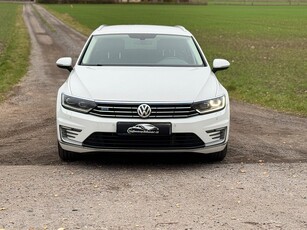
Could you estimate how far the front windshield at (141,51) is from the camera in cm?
704

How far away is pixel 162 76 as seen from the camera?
20.6ft

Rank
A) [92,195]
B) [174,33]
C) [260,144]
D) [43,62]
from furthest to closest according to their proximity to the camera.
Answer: [43,62]
[174,33]
[260,144]
[92,195]

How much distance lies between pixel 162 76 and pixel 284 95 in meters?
5.47

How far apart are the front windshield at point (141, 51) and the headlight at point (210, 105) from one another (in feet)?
4.01

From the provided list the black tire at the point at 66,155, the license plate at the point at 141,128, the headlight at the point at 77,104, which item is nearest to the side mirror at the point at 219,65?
the license plate at the point at 141,128

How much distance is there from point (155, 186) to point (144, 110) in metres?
0.82

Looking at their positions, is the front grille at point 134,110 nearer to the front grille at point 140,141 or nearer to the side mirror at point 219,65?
the front grille at point 140,141

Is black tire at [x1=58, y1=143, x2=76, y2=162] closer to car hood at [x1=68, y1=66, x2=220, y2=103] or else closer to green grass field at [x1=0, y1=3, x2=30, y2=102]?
car hood at [x1=68, y1=66, x2=220, y2=103]

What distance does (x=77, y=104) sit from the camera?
577cm

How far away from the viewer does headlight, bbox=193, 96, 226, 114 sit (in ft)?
18.8

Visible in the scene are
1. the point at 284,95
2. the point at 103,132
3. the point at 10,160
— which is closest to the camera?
the point at 103,132

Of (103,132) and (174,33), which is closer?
(103,132)

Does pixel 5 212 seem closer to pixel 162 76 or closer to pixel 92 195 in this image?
pixel 92 195

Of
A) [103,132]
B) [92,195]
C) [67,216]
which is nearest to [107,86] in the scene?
[103,132]
